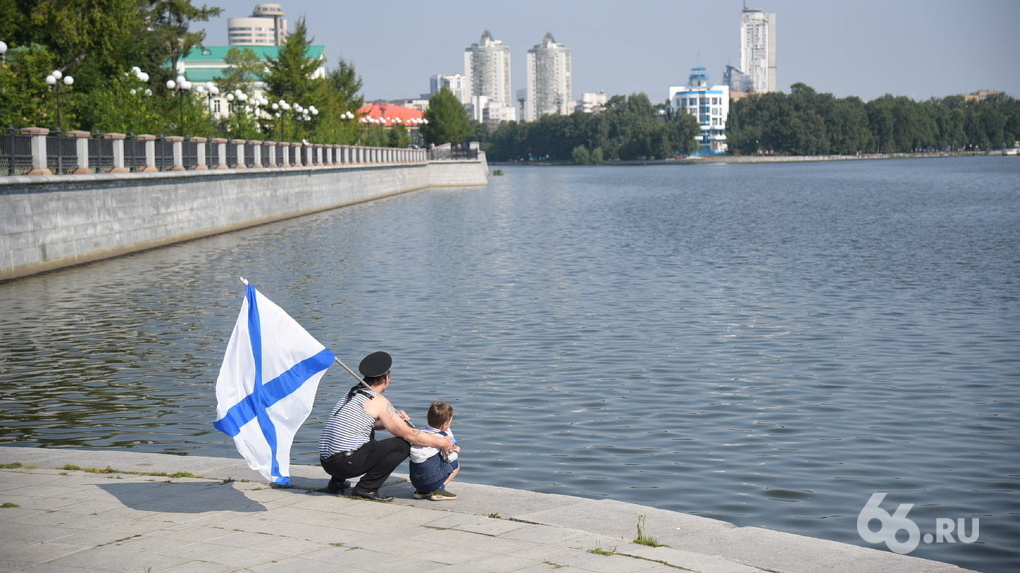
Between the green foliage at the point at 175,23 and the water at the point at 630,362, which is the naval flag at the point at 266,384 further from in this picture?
the green foliage at the point at 175,23

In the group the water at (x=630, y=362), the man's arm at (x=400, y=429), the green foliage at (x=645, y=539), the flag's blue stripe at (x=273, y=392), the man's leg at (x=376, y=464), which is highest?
the flag's blue stripe at (x=273, y=392)

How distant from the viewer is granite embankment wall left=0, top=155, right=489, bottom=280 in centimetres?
2627

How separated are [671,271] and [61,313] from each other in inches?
593

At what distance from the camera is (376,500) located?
877 cm

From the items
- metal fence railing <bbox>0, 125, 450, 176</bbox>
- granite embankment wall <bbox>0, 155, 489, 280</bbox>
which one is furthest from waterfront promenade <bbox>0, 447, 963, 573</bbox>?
metal fence railing <bbox>0, 125, 450, 176</bbox>

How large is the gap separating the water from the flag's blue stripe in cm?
239

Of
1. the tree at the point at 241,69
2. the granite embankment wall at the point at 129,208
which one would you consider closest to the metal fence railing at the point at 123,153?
the granite embankment wall at the point at 129,208

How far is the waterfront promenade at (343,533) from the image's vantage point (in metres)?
7.09

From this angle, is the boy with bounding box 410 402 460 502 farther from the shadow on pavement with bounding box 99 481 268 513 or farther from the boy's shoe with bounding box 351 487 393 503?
the shadow on pavement with bounding box 99 481 268 513

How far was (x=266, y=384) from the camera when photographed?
28.3ft

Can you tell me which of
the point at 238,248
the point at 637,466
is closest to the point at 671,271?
the point at 238,248

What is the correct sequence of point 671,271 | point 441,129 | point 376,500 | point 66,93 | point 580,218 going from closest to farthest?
1. point 376,500
2. point 671,271
3. point 66,93
4. point 580,218
5. point 441,129

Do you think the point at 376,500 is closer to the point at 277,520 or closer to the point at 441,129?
the point at 277,520

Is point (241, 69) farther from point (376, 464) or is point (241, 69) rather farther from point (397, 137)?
point (376, 464)
